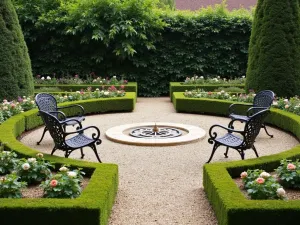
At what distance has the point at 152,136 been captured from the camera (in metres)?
8.84

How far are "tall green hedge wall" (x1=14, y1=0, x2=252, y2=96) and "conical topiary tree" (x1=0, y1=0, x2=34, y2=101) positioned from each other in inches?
224

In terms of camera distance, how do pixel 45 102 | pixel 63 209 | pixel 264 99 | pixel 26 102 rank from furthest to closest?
pixel 26 102 → pixel 264 99 → pixel 45 102 → pixel 63 209

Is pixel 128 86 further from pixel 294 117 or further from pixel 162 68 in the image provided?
pixel 294 117

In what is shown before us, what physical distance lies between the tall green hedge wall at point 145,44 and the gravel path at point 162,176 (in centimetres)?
712

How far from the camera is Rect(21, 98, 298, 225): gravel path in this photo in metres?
4.90

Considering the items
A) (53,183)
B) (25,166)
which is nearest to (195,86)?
(25,166)

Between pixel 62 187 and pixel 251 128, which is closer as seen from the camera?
pixel 62 187

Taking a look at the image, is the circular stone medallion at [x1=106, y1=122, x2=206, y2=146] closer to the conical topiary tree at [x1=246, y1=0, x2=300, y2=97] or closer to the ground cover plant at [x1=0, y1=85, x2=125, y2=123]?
the ground cover plant at [x1=0, y1=85, x2=125, y2=123]

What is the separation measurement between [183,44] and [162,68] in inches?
53.4

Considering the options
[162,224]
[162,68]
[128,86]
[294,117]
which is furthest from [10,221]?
[162,68]

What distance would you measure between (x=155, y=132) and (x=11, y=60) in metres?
4.56

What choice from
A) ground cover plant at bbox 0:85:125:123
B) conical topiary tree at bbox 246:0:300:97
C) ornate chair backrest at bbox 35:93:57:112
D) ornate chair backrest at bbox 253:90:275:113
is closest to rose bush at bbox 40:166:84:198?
ornate chair backrest at bbox 35:93:57:112

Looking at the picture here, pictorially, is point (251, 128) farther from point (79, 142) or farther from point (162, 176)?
point (79, 142)

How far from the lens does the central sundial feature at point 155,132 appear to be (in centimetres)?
890
